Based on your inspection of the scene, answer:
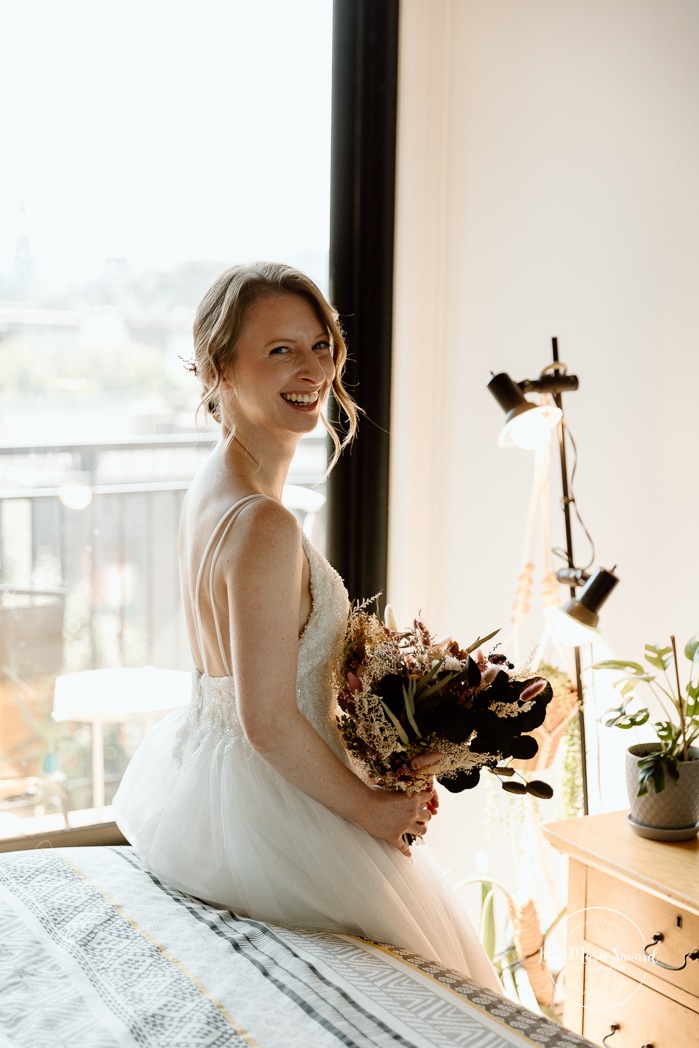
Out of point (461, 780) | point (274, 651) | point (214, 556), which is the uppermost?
point (214, 556)

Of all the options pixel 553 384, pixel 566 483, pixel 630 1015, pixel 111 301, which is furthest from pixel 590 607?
pixel 111 301

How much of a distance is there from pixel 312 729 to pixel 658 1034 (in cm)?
90

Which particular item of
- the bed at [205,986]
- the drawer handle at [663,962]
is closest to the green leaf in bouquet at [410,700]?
the bed at [205,986]

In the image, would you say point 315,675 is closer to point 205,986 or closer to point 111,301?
point 205,986

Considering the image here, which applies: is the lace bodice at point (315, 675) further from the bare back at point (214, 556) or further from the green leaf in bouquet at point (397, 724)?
the green leaf in bouquet at point (397, 724)

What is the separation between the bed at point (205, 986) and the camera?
1.20 metres

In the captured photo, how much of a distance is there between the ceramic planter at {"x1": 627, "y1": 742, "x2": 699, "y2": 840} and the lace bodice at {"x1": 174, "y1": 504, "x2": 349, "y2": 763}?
25.4 inches

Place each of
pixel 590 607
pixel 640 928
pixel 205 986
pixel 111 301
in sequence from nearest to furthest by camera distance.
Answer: pixel 205 986 → pixel 640 928 → pixel 590 607 → pixel 111 301

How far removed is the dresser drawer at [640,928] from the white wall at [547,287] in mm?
649

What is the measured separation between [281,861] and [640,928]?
0.76 meters

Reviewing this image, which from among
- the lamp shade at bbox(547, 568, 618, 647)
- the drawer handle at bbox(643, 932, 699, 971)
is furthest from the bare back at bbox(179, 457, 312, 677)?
the drawer handle at bbox(643, 932, 699, 971)

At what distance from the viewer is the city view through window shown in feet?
8.25

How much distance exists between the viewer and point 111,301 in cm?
264

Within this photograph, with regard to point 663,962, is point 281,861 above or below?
above
